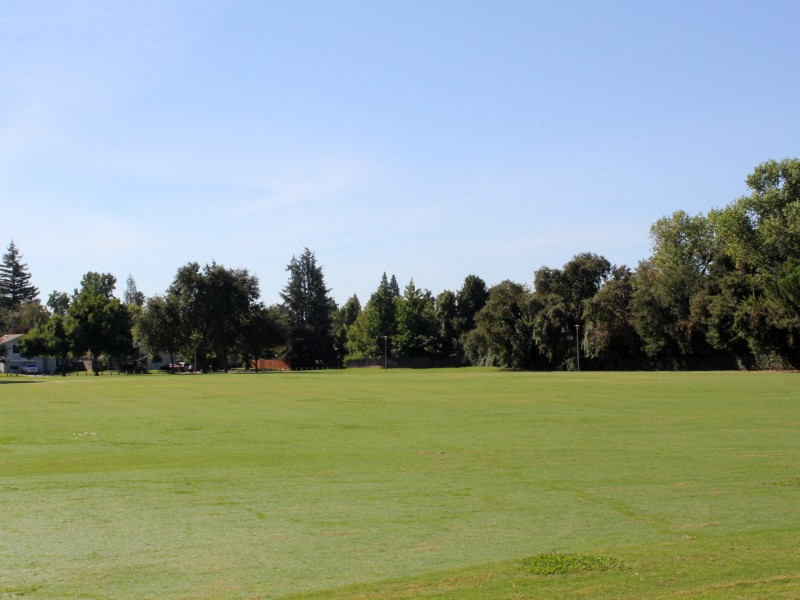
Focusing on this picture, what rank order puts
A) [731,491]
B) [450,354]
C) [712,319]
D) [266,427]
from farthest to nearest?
1. [450,354]
2. [712,319]
3. [266,427]
4. [731,491]

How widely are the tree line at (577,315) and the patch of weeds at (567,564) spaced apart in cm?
7437

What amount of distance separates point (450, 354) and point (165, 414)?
406 feet

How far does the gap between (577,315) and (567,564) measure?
105m

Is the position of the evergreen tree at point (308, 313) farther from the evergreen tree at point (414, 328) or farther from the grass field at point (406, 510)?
the grass field at point (406, 510)

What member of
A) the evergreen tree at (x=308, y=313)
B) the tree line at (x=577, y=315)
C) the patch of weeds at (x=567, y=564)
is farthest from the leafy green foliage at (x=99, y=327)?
the patch of weeds at (x=567, y=564)

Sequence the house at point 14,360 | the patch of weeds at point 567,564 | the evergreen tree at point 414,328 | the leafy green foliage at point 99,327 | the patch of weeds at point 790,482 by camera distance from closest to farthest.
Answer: the patch of weeds at point 567,564, the patch of weeds at point 790,482, the leafy green foliage at point 99,327, the house at point 14,360, the evergreen tree at point 414,328

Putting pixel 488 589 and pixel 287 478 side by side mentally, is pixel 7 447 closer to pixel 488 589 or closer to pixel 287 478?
pixel 287 478

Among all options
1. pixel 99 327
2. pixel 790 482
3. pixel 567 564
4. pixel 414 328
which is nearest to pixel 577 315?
pixel 414 328

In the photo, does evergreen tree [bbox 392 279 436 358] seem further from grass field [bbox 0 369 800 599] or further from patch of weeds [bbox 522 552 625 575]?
patch of weeds [bbox 522 552 625 575]

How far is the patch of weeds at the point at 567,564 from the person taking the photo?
831 cm

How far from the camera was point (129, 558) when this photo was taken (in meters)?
9.37

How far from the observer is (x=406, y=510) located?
11.9 metres

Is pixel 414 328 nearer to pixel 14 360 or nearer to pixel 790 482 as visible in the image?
pixel 14 360

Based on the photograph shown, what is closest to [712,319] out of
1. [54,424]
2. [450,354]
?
[450,354]
